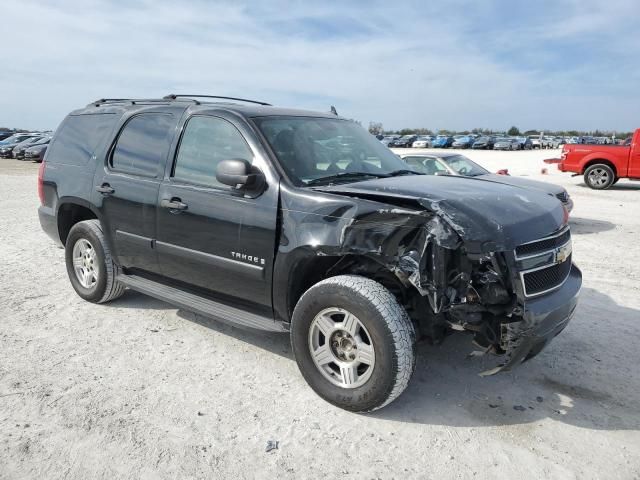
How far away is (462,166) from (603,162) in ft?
27.6

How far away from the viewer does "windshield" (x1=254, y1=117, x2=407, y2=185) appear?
3799 mm

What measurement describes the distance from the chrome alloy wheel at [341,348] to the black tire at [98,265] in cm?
251

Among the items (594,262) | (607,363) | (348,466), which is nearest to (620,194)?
(594,262)

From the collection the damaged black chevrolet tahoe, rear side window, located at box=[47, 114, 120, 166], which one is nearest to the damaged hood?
the damaged black chevrolet tahoe

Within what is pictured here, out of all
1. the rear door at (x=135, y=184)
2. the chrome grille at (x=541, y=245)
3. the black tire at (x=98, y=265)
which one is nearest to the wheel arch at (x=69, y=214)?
the black tire at (x=98, y=265)

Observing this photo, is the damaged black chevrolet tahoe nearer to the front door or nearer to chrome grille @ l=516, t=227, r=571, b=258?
chrome grille @ l=516, t=227, r=571, b=258

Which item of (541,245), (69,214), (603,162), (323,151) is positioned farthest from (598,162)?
(69,214)

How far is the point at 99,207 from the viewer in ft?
15.8

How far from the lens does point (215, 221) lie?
12.6 feet

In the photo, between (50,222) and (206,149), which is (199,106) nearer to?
(206,149)

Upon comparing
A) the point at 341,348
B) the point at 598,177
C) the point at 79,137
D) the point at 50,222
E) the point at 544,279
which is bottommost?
the point at 341,348

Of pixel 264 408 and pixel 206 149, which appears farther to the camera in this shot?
pixel 206 149

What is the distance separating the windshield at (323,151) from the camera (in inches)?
150

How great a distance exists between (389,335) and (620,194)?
14.5 metres
